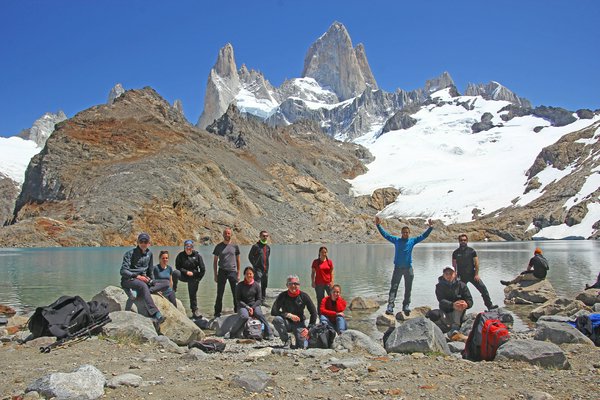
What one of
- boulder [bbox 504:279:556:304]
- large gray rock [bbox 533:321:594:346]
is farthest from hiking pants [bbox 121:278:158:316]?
boulder [bbox 504:279:556:304]

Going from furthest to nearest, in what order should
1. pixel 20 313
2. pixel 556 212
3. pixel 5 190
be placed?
pixel 5 190
pixel 556 212
pixel 20 313

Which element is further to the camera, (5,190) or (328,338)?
(5,190)

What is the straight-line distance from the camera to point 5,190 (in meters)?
164

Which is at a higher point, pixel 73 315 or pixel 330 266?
pixel 330 266

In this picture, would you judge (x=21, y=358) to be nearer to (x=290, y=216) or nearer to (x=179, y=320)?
(x=179, y=320)

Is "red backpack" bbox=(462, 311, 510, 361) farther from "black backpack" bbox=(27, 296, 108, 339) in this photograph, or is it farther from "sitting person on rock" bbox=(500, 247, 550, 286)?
"sitting person on rock" bbox=(500, 247, 550, 286)

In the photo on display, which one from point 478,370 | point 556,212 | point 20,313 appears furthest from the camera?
point 556,212

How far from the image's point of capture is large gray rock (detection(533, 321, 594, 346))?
984 cm

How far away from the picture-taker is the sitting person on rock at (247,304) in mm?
11164

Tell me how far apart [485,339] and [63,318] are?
760 cm

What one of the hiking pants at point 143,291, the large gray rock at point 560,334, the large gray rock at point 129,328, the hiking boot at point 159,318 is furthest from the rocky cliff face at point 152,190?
the large gray rock at point 560,334

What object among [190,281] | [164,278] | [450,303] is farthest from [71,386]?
[450,303]

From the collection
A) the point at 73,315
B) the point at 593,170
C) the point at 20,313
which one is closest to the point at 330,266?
the point at 73,315

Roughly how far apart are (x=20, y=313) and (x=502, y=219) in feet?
458
